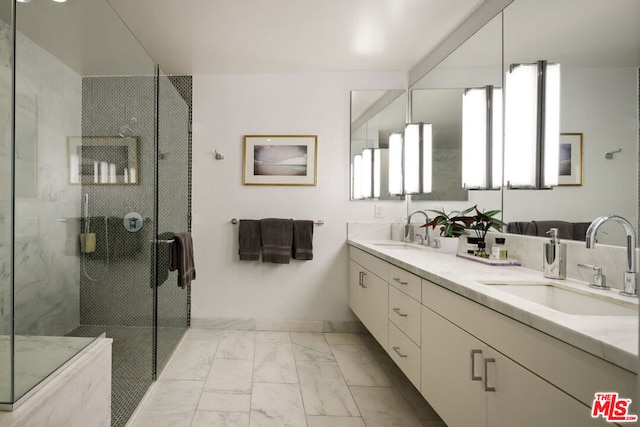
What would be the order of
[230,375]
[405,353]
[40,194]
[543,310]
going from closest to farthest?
[543,310]
[40,194]
[405,353]
[230,375]

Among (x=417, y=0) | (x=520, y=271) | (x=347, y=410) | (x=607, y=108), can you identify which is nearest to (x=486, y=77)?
(x=417, y=0)

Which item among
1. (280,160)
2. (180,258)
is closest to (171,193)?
(180,258)

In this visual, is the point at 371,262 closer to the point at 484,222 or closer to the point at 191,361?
the point at 484,222

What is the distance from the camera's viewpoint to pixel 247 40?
238 centimetres

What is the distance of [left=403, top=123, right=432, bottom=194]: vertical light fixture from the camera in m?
2.61

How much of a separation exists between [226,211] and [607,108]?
2602 millimetres

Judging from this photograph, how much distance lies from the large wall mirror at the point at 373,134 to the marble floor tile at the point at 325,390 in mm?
1450

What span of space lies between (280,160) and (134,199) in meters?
1.42

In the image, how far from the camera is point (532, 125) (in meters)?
1.57

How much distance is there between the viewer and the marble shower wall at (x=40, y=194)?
876 mm

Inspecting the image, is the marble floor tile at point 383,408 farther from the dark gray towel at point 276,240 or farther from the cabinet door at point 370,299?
the dark gray towel at point 276,240

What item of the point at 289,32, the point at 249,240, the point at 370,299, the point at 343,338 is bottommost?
the point at 343,338

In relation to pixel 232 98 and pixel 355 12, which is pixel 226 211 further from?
pixel 355 12

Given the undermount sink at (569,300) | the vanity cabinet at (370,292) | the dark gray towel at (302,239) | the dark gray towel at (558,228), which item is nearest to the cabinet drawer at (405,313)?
the vanity cabinet at (370,292)
